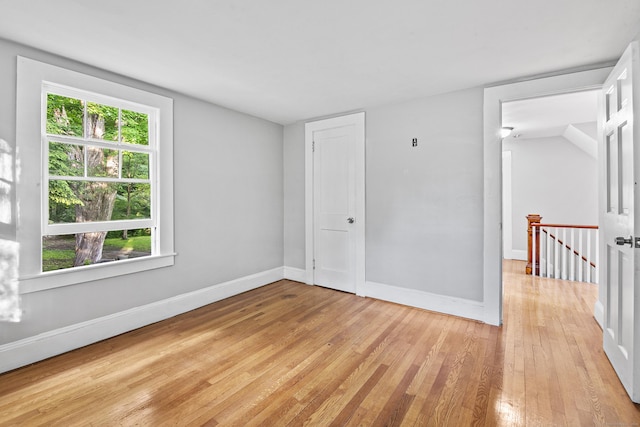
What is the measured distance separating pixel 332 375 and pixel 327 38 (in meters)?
2.50

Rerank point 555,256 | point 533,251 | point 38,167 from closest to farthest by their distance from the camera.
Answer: point 38,167 < point 555,256 < point 533,251

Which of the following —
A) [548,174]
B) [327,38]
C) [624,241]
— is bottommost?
[624,241]

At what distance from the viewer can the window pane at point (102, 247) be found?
250 centimetres

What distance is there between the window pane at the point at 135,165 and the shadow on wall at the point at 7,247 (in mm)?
812

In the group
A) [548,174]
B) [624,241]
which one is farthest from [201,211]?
[548,174]

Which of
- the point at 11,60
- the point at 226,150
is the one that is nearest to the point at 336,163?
the point at 226,150

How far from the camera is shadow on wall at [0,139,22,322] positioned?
7.22ft

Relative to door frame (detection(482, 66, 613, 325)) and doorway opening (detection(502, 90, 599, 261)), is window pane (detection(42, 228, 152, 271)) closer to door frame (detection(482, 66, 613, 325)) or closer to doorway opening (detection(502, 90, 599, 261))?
door frame (detection(482, 66, 613, 325))

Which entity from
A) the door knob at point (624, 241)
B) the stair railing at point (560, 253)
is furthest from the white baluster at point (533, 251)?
the door knob at point (624, 241)

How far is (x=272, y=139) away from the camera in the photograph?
15.0 feet

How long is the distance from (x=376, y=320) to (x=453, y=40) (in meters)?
2.66

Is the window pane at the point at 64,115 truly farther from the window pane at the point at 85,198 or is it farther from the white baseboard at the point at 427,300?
the white baseboard at the point at 427,300

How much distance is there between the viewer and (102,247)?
285 centimetres

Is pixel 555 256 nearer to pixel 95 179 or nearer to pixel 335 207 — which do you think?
pixel 335 207
